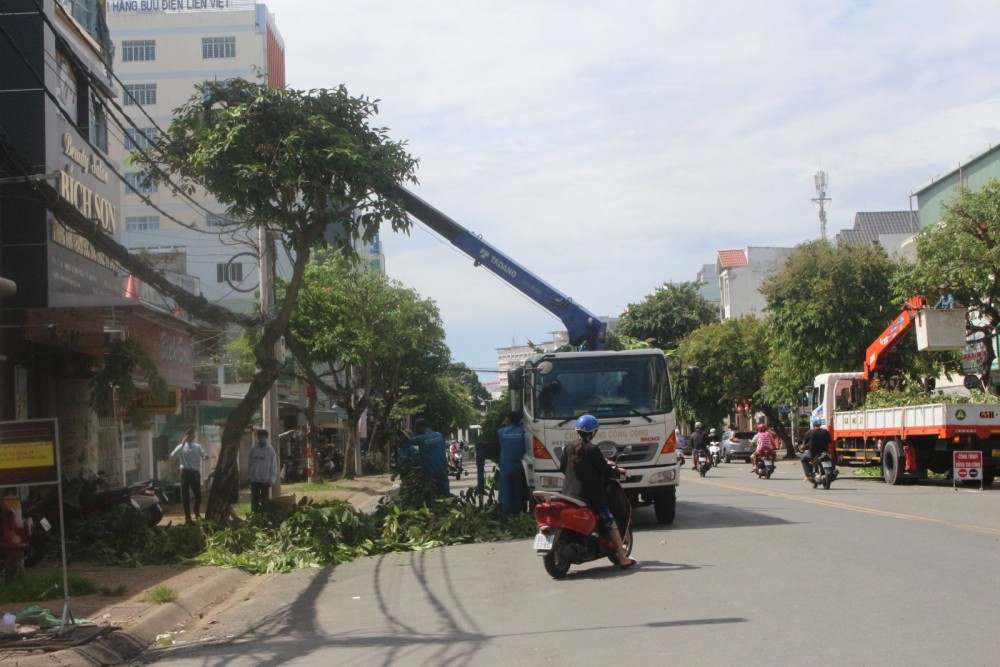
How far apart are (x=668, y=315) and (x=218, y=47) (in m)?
35.1

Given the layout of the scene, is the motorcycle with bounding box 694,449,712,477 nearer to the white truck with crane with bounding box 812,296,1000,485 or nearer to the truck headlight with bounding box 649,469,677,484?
the white truck with crane with bounding box 812,296,1000,485

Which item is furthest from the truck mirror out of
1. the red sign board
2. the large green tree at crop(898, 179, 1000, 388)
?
the large green tree at crop(898, 179, 1000, 388)

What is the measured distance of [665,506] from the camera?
16188 mm

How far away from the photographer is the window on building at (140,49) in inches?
2859

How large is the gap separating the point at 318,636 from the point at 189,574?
14.1 feet

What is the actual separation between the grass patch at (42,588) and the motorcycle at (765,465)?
70.9 ft

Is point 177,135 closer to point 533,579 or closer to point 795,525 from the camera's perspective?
point 533,579

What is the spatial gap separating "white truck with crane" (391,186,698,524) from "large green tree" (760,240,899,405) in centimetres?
2381

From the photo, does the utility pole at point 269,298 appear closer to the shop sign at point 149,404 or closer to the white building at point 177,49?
the shop sign at point 149,404

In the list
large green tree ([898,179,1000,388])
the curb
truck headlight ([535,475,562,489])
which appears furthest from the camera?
large green tree ([898,179,1000,388])

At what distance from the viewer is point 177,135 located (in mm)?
17000

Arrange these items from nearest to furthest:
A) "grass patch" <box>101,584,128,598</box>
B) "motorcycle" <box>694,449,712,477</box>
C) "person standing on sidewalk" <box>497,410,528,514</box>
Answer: "grass patch" <box>101,584,128,598</box> < "person standing on sidewalk" <box>497,410,528,514</box> < "motorcycle" <box>694,449,712,477</box>

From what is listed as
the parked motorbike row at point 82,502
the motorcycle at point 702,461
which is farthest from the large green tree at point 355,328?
the motorcycle at point 702,461

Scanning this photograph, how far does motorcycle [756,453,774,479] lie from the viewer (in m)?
29.7
